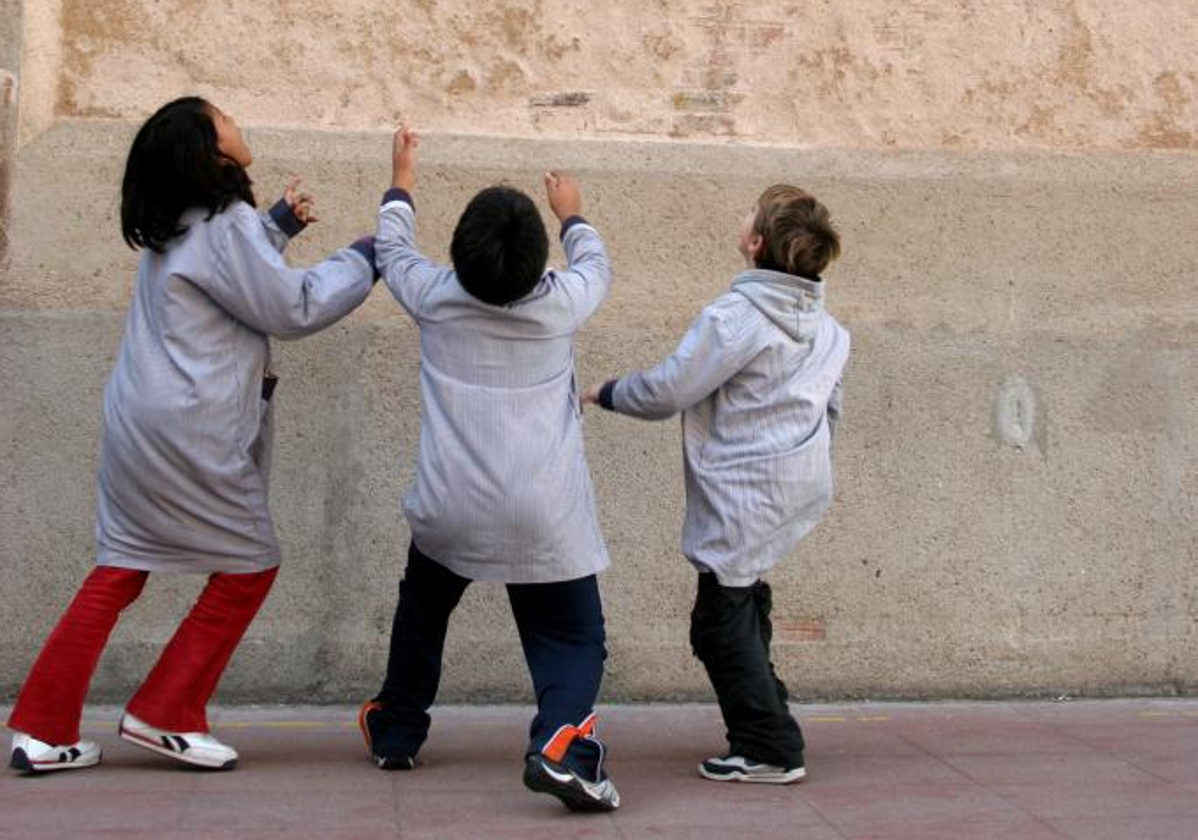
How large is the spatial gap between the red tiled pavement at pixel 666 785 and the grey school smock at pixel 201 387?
2.03 feet

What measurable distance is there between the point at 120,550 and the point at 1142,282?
346cm

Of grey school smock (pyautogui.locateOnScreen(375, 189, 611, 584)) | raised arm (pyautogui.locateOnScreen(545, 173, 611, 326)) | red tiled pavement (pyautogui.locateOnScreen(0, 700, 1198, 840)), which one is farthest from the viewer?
raised arm (pyautogui.locateOnScreen(545, 173, 611, 326))

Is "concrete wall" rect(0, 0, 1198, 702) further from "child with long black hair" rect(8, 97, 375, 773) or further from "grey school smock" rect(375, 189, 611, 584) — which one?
"grey school smock" rect(375, 189, 611, 584)

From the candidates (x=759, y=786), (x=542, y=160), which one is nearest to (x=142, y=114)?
(x=542, y=160)

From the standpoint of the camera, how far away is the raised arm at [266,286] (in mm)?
4441

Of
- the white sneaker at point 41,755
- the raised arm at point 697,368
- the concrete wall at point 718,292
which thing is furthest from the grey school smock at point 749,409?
the white sneaker at point 41,755

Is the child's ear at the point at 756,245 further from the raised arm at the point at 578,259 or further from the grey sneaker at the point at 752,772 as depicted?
the grey sneaker at the point at 752,772

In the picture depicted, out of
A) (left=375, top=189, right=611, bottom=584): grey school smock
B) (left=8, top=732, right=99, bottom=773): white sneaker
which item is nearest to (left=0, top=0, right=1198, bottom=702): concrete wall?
(left=8, top=732, right=99, bottom=773): white sneaker

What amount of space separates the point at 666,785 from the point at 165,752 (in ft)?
4.32

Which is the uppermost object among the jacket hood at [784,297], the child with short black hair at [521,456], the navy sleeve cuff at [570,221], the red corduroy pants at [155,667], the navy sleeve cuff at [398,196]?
the navy sleeve cuff at [398,196]

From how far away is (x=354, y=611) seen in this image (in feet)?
18.4

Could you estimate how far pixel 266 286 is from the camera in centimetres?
444

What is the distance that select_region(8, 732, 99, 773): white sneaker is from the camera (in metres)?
4.51

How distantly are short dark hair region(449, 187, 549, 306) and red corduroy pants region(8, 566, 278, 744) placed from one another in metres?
1.07
